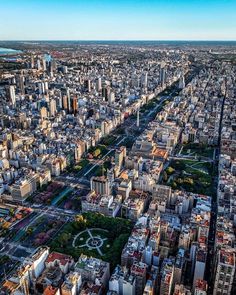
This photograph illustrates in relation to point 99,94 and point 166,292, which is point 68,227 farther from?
point 99,94

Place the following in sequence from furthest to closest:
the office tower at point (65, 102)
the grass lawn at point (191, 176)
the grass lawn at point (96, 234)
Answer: the office tower at point (65, 102), the grass lawn at point (191, 176), the grass lawn at point (96, 234)

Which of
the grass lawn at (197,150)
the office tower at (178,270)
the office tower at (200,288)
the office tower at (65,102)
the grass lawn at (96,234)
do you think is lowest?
the grass lawn at (96,234)

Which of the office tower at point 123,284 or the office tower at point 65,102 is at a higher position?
the office tower at point 65,102

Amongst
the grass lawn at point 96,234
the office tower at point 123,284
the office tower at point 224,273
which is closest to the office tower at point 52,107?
the grass lawn at point 96,234

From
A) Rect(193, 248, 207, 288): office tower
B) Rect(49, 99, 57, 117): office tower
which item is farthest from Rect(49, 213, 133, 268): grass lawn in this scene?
Rect(49, 99, 57, 117): office tower

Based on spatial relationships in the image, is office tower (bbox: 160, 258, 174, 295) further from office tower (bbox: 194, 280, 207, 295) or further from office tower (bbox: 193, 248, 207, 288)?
office tower (bbox: 193, 248, 207, 288)

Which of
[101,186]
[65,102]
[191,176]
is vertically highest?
[65,102]

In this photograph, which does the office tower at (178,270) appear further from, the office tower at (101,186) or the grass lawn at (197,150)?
the grass lawn at (197,150)

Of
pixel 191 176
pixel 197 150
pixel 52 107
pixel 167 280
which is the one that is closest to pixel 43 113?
pixel 52 107

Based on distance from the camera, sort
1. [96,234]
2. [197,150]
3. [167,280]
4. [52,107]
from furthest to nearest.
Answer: [52,107] < [197,150] < [96,234] < [167,280]

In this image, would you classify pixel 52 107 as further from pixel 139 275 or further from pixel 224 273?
pixel 224 273

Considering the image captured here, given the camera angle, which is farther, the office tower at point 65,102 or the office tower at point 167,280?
the office tower at point 65,102
